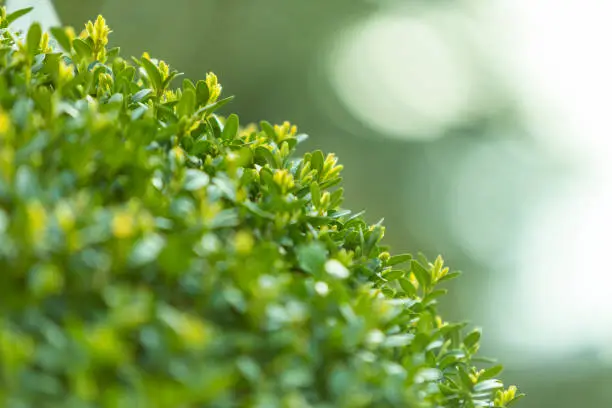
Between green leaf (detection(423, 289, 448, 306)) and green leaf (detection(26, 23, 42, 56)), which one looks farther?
green leaf (detection(423, 289, 448, 306))

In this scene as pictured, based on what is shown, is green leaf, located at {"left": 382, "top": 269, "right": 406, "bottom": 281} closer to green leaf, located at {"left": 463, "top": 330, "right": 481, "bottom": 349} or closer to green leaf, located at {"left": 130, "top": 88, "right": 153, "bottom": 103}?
green leaf, located at {"left": 463, "top": 330, "right": 481, "bottom": 349}

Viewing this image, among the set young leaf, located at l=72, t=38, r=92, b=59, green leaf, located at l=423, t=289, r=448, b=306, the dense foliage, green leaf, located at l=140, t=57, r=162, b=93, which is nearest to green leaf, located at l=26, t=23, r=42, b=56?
the dense foliage

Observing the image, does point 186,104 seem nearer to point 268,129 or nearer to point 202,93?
point 202,93

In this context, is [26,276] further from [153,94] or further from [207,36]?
[207,36]

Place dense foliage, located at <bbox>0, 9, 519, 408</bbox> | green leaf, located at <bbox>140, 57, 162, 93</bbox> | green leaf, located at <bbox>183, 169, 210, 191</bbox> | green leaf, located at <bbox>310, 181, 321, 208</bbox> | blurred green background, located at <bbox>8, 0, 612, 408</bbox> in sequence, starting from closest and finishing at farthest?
dense foliage, located at <bbox>0, 9, 519, 408</bbox>, green leaf, located at <bbox>183, 169, 210, 191</bbox>, green leaf, located at <bbox>310, 181, 321, 208</bbox>, green leaf, located at <bbox>140, 57, 162, 93</bbox>, blurred green background, located at <bbox>8, 0, 612, 408</bbox>

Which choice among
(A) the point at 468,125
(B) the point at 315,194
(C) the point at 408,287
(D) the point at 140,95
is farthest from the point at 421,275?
(A) the point at 468,125

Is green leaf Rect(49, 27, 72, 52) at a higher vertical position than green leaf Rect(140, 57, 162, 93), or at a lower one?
lower

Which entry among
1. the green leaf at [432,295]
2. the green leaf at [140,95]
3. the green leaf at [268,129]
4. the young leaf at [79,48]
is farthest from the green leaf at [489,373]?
the young leaf at [79,48]

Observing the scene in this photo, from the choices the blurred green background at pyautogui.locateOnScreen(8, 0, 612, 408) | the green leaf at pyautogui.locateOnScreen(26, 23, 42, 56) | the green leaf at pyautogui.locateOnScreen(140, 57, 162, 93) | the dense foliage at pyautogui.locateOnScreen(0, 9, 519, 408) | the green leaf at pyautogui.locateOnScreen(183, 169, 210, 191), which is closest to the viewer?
the dense foliage at pyautogui.locateOnScreen(0, 9, 519, 408)
